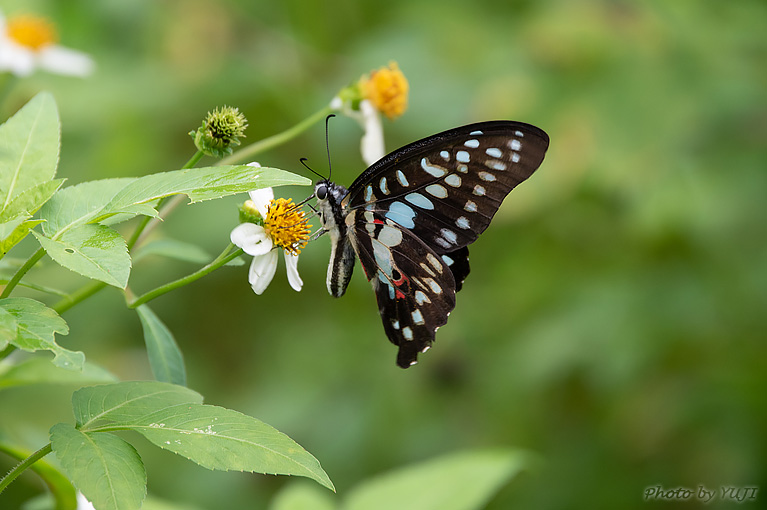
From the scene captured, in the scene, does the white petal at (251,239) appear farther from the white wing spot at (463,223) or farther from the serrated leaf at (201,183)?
the white wing spot at (463,223)

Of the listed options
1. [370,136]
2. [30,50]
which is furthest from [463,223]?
[30,50]

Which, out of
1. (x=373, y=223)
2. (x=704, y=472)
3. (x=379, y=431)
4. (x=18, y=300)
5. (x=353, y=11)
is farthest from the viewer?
(x=353, y=11)

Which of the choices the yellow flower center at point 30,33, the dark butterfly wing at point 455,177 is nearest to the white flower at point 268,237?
the dark butterfly wing at point 455,177

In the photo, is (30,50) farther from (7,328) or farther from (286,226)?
(7,328)

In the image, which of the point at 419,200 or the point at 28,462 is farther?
the point at 419,200

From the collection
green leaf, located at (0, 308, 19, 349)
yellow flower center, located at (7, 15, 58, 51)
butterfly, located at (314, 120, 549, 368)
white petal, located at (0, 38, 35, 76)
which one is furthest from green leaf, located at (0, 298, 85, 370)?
yellow flower center, located at (7, 15, 58, 51)

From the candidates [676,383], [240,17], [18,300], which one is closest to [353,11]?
[240,17]

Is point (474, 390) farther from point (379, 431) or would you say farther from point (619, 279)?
point (619, 279)
